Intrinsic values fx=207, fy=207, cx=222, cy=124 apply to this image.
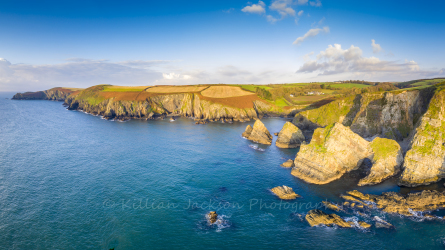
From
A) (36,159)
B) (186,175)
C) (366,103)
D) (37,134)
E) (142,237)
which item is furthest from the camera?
(37,134)

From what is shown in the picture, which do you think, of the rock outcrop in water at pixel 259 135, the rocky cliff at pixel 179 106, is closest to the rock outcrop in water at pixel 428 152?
the rock outcrop in water at pixel 259 135

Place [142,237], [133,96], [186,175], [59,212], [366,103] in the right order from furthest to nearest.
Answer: [133,96], [366,103], [186,175], [59,212], [142,237]

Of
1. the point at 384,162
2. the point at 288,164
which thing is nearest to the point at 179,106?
the point at 288,164

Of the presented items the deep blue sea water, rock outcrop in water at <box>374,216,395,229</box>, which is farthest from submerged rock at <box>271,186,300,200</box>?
rock outcrop in water at <box>374,216,395,229</box>

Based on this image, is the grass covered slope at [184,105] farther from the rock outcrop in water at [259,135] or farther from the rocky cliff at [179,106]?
the rock outcrop in water at [259,135]

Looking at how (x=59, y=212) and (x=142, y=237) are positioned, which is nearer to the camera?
(x=142, y=237)

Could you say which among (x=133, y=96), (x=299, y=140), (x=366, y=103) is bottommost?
(x=299, y=140)

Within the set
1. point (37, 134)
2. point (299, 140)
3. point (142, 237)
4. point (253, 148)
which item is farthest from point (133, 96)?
point (142, 237)

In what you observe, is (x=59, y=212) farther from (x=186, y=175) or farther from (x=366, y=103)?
(x=366, y=103)
